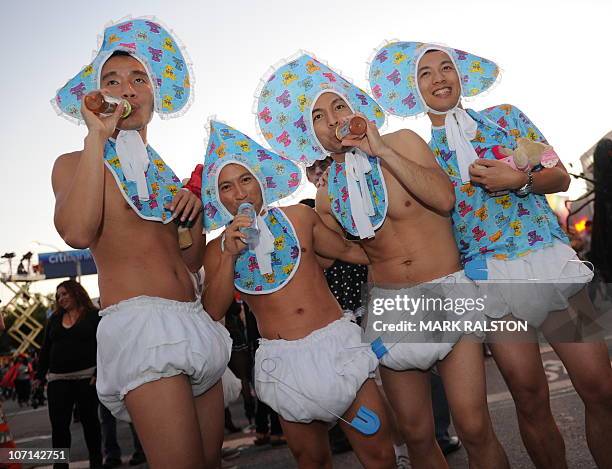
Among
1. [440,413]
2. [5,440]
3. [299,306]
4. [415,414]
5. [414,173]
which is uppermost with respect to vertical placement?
[414,173]

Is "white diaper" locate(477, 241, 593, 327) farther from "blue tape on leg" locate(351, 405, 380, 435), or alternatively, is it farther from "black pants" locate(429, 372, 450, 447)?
"black pants" locate(429, 372, 450, 447)

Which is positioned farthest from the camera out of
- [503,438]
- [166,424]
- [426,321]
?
[503,438]

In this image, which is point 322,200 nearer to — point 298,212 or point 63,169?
point 298,212

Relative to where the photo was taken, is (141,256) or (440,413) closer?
(141,256)

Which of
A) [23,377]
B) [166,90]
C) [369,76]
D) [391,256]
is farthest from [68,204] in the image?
[23,377]

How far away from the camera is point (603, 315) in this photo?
3084 mm

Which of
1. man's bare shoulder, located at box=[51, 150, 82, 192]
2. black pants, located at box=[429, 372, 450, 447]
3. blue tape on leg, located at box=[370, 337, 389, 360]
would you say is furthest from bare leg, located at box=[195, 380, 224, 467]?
black pants, located at box=[429, 372, 450, 447]

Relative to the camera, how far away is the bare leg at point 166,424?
7.68 feet

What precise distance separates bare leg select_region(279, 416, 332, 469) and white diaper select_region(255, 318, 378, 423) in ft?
0.23

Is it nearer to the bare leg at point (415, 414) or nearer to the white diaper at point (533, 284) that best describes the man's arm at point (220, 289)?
the bare leg at point (415, 414)

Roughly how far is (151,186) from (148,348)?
77 centimetres

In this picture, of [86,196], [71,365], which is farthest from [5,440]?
[86,196]

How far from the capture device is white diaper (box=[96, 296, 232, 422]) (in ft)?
7.96

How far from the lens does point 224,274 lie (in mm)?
3010
